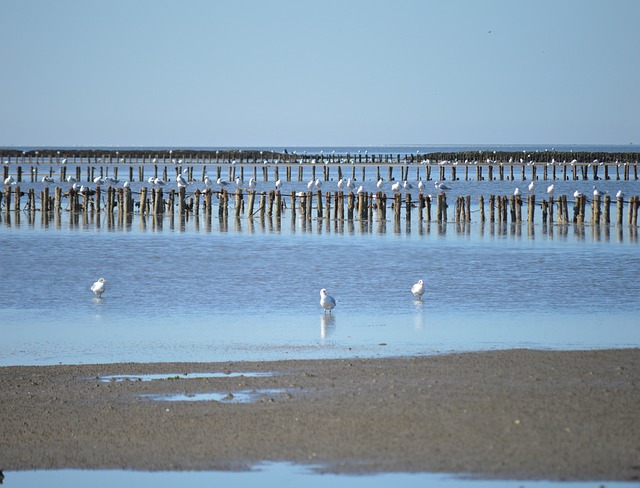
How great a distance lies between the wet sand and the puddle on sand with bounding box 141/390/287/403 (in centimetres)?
6

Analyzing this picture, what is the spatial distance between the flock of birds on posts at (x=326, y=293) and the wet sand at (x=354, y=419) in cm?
440

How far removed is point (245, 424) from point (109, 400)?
171 centimetres

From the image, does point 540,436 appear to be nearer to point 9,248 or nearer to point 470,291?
point 470,291

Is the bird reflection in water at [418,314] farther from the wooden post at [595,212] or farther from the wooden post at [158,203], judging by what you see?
the wooden post at [158,203]

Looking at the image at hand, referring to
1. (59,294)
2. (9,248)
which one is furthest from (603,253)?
(9,248)

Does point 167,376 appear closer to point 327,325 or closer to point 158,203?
point 327,325

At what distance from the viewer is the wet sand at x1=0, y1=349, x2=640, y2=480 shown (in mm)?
7586

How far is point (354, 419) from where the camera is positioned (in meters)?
8.59

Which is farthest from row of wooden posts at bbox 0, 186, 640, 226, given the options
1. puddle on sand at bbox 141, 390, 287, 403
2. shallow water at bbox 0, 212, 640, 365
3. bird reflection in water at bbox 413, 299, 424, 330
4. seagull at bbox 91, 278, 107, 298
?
puddle on sand at bbox 141, 390, 287, 403

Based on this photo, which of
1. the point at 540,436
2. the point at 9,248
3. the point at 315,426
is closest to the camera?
the point at 540,436

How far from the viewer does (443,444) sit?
7832 millimetres

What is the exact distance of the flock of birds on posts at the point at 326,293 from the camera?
51.2 feet

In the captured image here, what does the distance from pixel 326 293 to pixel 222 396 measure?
653cm

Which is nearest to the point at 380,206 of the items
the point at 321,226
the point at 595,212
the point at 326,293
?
the point at 321,226
